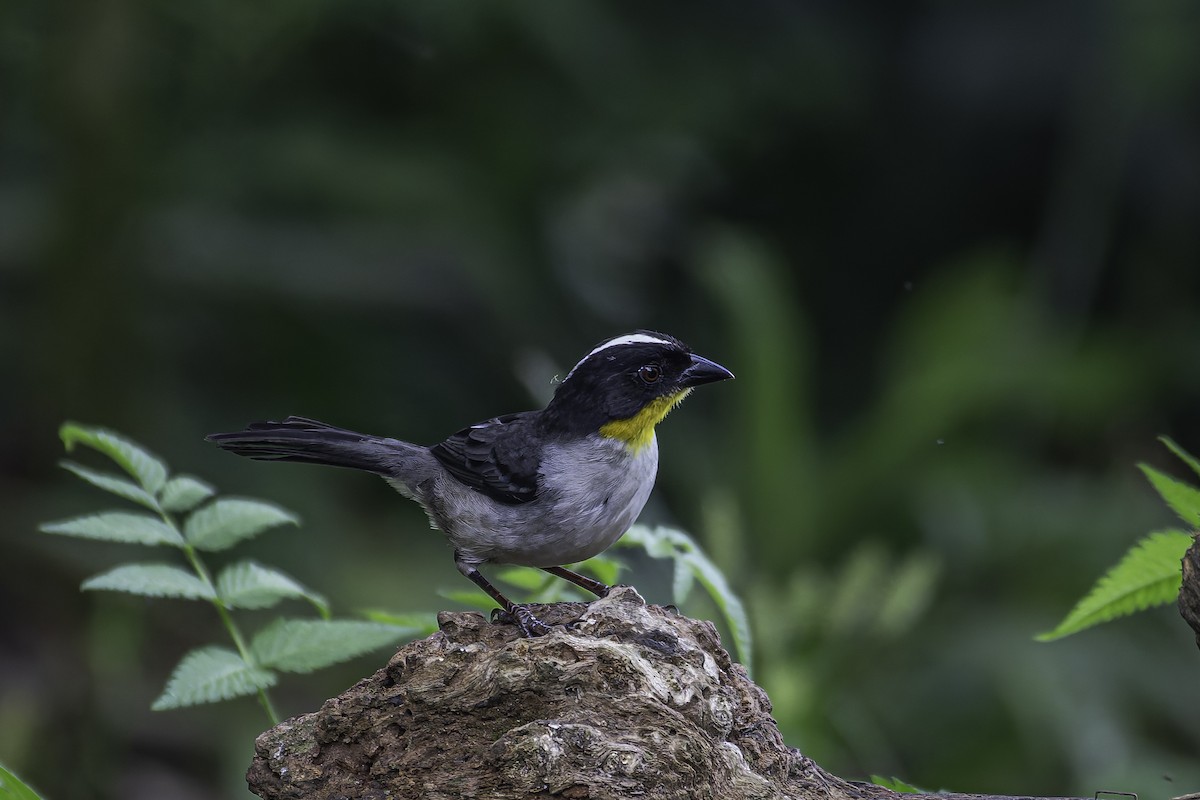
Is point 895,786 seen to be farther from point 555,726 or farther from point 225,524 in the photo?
point 225,524

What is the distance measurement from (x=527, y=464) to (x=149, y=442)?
15.4 ft

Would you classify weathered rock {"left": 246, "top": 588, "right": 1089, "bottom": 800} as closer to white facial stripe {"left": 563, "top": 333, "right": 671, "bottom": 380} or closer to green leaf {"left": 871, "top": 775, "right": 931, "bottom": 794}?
green leaf {"left": 871, "top": 775, "right": 931, "bottom": 794}

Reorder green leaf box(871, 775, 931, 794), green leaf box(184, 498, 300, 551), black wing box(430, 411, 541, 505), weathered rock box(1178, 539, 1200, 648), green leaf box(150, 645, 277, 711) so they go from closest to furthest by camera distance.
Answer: weathered rock box(1178, 539, 1200, 648) < green leaf box(871, 775, 931, 794) < green leaf box(150, 645, 277, 711) < green leaf box(184, 498, 300, 551) < black wing box(430, 411, 541, 505)

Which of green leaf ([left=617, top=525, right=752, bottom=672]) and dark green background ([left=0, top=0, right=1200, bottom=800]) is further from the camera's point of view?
dark green background ([left=0, top=0, right=1200, bottom=800])

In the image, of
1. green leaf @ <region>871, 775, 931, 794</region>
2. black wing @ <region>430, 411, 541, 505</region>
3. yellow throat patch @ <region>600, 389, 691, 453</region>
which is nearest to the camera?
green leaf @ <region>871, 775, 931, 794</region>

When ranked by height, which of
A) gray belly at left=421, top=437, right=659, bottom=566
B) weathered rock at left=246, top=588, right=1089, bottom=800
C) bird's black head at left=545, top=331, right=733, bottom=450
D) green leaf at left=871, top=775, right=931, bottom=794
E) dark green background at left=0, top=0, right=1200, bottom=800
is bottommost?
green leaf at left=871, top=775, right=931, bottom=794

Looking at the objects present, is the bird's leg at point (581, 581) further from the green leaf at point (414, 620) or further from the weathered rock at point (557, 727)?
the weathered rock at point (557, 727)

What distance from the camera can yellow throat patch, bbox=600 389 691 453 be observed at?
3.76 meters

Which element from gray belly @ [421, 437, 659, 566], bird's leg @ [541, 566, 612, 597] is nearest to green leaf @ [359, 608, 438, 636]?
gray belly @ [421, 437, 659, 566]

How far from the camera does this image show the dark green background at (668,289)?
7.40 m

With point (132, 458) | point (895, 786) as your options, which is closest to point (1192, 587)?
point (895, 786)

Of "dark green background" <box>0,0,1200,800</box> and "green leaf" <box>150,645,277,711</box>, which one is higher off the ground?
"dark green background" <box>0,0,1200,800</box>

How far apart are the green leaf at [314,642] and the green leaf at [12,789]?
23.6 inches

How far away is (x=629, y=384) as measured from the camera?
381 cm
